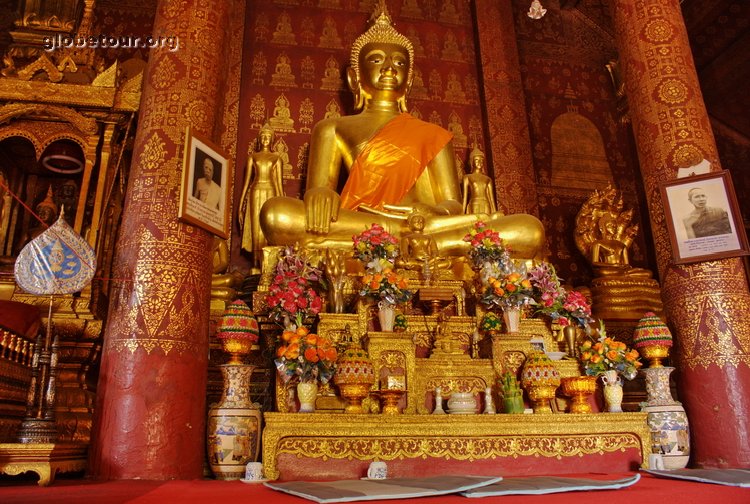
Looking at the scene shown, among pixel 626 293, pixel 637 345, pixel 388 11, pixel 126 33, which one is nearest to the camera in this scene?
pixel 637 345

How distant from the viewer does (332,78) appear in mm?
6938

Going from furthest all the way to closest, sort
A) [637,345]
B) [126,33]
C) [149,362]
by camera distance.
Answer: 1. [126,33]
2. [637,345]
3. [149,362]

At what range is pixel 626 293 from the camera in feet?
19.1

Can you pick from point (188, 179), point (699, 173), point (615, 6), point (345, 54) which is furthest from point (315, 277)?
point (345, 54)

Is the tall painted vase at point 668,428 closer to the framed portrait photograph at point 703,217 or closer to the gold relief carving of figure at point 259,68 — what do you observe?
the framed portrait photograph at point 703,217

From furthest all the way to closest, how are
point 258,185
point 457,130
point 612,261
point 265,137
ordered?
1. point 457,130
2. point 612,261
3. point 265,137
4. point 258,185

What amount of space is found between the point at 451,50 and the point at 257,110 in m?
2.48

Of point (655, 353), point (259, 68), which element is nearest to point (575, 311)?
point (655, 353)

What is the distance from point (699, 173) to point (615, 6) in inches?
62.2

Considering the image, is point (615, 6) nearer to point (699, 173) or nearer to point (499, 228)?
point (699, 173)

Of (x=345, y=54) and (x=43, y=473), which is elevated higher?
(x=345, y=54)

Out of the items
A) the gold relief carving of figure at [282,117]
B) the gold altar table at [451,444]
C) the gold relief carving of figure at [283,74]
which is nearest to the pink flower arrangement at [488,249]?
the gold altar table at [451,444]

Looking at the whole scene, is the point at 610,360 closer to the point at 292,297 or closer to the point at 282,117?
the point at 292,297

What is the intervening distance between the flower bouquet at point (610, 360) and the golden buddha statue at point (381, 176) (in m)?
1.18
